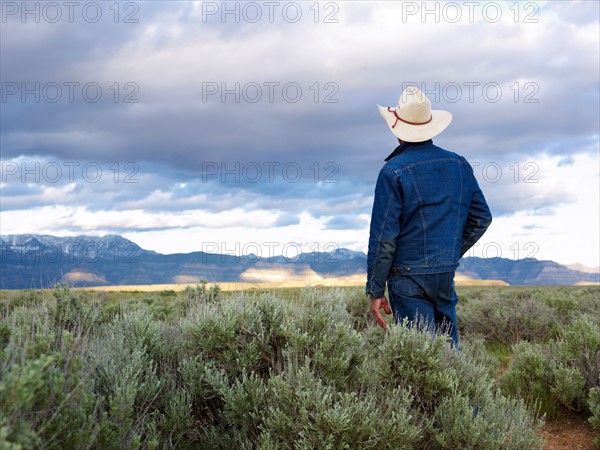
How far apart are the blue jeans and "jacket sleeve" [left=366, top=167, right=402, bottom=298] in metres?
0.19

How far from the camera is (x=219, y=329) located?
484cm

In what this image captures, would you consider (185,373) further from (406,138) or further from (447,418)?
(406,138)

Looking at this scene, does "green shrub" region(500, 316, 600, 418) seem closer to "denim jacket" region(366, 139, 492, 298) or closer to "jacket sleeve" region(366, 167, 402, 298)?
"denim jacket" region(366, 139, 492, 298)

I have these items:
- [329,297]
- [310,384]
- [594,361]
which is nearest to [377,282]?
[329,297]

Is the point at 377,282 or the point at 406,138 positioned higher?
the point at 406,138

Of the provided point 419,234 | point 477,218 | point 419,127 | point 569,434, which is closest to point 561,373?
point 569,434

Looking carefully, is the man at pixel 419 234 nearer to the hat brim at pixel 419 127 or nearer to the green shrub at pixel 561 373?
the hat brim at pixel 419 127

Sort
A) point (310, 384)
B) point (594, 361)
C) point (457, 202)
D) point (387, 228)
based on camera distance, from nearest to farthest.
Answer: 1. point (310, 384)
2. point (387, 228)
3. point (457, 202)
4. point (594, 361)

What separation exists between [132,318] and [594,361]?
215 inches

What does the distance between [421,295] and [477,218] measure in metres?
1.06

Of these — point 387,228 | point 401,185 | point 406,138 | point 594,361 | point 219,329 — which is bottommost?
point 594,361

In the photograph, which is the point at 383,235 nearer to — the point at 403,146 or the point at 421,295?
the point at 421,295

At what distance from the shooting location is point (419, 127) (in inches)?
214

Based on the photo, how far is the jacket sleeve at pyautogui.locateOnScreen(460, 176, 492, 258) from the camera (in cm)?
555
